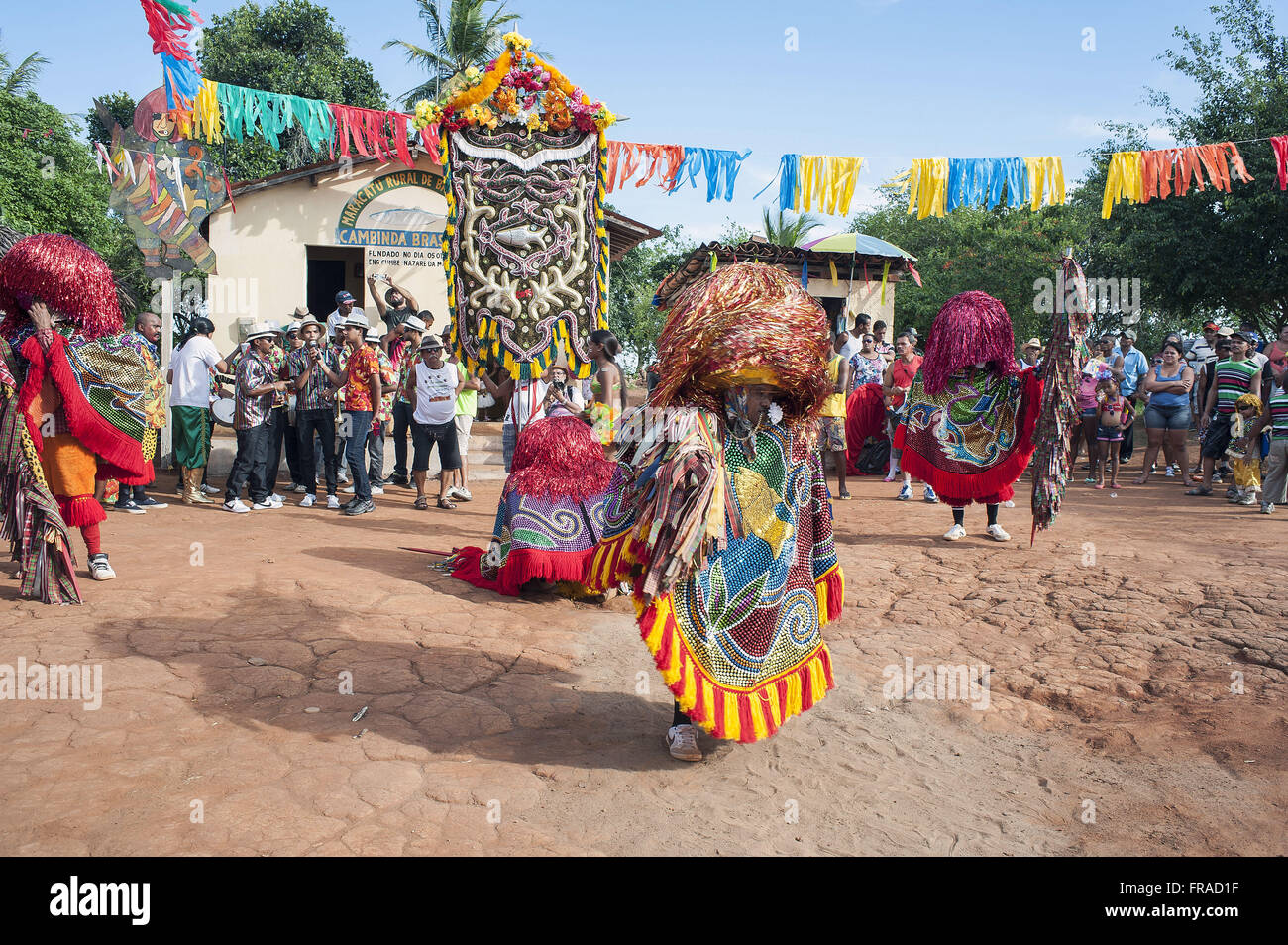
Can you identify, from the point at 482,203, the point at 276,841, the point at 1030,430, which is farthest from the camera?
the point at 1030,430

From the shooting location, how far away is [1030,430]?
7137 millimetres

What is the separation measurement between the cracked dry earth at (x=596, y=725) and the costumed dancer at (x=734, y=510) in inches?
14.1

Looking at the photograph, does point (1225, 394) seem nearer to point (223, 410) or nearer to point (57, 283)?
point (57, 283)

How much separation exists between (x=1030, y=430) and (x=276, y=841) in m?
6.30

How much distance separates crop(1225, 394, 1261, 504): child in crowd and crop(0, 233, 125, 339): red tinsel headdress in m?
10.8

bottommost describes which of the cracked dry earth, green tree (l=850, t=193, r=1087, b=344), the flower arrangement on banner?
the cracked dry earth

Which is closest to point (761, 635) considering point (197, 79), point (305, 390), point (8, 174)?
point (305, 390)

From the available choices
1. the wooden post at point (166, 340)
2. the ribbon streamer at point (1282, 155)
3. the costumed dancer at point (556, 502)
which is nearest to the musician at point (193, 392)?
the wooden post at point (166, 340)

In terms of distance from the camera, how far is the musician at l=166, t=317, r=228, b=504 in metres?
8.93

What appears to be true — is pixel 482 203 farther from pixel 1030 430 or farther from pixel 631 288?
pixel 631 288

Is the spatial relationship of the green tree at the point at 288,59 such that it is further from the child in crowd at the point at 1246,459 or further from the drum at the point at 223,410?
the child in crowd at the point at 1246,459

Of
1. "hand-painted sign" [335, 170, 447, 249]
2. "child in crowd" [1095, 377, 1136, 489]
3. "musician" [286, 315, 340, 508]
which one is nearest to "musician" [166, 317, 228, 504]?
"musician" [286, 315, 340, 508]

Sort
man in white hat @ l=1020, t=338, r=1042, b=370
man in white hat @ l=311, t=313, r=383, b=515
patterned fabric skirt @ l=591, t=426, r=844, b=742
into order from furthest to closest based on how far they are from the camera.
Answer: man in white hat @ l=1020, t=338, r=1042, b=370
man in white hat @ l=311, t=313, r=383, b=515
patterned fabric skirt @ l=591, t=426, r=844, b=742

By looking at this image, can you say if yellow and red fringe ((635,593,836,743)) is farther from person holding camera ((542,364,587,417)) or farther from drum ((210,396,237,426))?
drum ((210,396,237,426))
